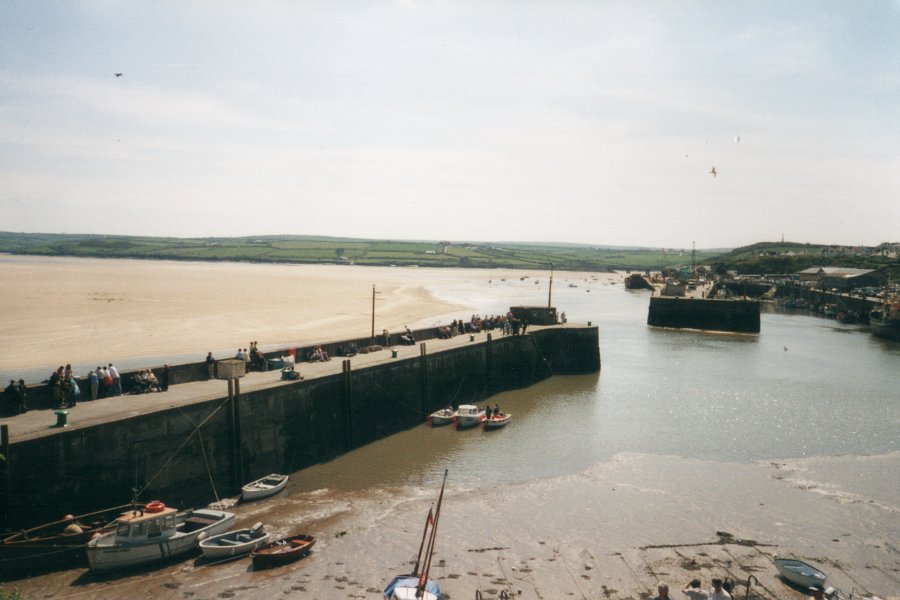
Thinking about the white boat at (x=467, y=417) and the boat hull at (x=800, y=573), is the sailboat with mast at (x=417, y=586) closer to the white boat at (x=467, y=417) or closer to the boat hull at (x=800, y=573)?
the boat hull at (x=800, y=573)

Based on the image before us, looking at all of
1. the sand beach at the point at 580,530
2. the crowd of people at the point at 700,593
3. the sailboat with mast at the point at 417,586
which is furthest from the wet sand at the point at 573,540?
the crowd of people at the point at 700,593

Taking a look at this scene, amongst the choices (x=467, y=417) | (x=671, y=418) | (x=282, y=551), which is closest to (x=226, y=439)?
(x=282, y=551)

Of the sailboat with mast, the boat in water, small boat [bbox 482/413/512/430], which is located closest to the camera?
the sailboat with mast

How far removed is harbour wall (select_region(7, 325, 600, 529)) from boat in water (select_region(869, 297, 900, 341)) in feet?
188

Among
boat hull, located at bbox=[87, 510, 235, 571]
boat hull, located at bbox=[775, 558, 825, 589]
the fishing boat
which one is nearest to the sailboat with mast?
boat hull, located at bbox=[87, 510, 235, 571]

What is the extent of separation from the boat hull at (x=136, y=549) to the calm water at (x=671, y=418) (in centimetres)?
601

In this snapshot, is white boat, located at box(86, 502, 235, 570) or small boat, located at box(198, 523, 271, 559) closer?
white boat, located at box(86, 502, 235, 570)

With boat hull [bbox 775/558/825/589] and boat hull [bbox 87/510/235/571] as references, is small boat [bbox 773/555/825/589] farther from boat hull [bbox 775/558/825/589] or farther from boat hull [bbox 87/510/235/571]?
boat hull [bbox 87/510/235/571]

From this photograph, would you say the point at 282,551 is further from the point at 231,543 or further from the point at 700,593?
the point at 700,593

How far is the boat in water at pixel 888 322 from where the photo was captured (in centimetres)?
6988

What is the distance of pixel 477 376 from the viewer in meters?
36.8

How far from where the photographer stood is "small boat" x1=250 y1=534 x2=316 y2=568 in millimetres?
16641

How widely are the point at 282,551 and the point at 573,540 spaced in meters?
8.29

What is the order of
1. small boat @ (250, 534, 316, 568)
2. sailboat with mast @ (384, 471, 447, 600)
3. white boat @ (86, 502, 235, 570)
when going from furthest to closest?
small boat @ (250, 534, 316, 568), white boat @ (86, 502, 235, 570), sailboat with mast @ (384, 471, 447, 600)
